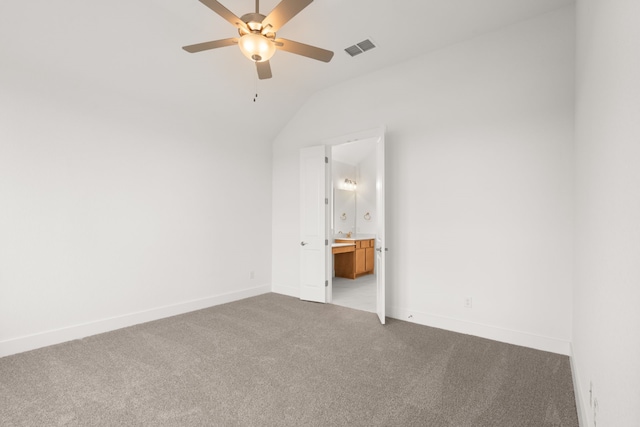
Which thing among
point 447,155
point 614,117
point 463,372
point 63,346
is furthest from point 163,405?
point 447,155

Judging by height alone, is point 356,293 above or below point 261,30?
below

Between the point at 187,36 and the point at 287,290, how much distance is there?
12.9ft

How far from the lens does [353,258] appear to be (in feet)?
21.8

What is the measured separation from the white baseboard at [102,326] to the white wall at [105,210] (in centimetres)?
1

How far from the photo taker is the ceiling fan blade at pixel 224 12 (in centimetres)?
212

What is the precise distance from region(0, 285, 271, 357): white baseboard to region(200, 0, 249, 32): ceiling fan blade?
3474mm

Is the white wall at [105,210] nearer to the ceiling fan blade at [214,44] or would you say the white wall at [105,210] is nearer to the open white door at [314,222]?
the open white door at [314,222]

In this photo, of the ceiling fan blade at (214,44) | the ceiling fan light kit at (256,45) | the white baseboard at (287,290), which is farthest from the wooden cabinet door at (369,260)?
the ceiling fan blade at (214,44)

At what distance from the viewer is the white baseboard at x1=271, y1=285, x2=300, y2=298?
517cm

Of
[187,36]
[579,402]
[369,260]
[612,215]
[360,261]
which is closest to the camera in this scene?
[612,215]

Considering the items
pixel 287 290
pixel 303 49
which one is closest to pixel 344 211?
pixel 287 290

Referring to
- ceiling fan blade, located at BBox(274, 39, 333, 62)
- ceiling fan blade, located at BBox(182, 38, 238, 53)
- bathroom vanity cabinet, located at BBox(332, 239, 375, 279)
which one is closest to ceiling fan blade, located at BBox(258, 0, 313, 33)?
ceiling fan blade, located at BBox(274, 39, 333, 62)

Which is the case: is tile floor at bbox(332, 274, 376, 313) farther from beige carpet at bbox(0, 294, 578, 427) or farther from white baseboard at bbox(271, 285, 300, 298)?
beige carpet at bbox(0, 294, 578, 427)

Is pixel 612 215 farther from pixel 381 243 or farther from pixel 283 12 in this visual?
pixel 381 243
